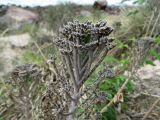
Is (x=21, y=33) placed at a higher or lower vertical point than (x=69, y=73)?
lower

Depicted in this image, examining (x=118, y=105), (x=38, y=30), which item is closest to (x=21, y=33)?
(x=38, y=30)

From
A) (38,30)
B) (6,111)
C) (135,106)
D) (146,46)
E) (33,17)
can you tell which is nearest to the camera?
(146,46)

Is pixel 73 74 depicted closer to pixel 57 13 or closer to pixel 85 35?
pixel 85 35

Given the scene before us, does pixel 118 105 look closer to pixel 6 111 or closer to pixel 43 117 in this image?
pixel 6 111

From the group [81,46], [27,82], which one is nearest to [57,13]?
[27,82]

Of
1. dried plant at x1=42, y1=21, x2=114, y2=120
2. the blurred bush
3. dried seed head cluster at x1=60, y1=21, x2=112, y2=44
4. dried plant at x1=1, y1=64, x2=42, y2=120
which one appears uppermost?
dried seed head cluster at x1=60, y1=21, x2=112, y2=44

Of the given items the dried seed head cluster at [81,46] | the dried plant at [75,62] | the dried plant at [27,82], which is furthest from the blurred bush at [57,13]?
the dried seed head cluster at [81,46]

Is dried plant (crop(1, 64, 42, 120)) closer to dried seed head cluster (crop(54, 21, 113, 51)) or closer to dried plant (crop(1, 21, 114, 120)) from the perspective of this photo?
dried plant (crop(1, 21, 114, 120))

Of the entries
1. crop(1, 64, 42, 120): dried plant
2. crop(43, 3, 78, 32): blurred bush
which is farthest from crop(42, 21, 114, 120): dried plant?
crop(43, 3, 78, 32): blurred bush

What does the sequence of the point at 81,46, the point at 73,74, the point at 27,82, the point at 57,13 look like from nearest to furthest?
the point at 81,46
the point at 73,74
the point at 27,82
the point at 57,13
